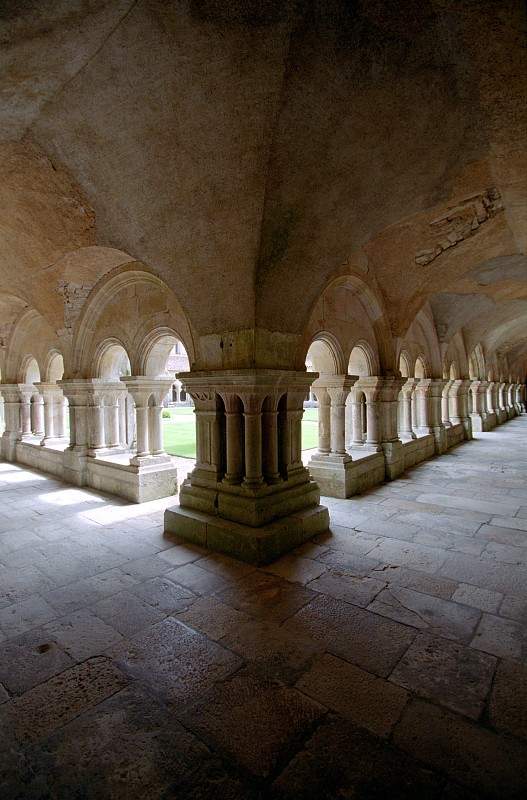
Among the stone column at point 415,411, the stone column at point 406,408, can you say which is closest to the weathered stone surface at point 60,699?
the stone column at point 406,408

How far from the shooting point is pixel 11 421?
867cm

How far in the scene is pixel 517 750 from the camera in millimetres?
1580

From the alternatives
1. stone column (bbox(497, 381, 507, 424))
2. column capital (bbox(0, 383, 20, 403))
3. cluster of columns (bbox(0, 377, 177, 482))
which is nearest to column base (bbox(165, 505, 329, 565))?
cluster of columns (bbox(0, 377, 177, 482))

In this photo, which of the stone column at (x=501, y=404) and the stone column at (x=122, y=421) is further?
the stone column at (x=501, y=404)

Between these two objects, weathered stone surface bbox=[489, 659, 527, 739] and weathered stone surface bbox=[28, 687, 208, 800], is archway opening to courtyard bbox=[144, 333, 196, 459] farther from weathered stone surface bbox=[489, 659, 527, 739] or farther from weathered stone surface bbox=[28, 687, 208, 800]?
weathered stone surface bbox=[489, 659, 527, 739]

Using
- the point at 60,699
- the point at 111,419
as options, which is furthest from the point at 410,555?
the point at 111,419

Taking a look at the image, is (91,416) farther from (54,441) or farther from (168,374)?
(54,441)

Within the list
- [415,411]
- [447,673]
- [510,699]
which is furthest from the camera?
[415,411]

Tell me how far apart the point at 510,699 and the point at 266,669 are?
120 cm

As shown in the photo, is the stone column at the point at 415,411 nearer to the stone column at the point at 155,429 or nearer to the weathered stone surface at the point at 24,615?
the stone column at the point at 155,429

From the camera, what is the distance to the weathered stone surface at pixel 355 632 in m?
2.14

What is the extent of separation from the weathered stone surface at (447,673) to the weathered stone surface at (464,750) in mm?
106

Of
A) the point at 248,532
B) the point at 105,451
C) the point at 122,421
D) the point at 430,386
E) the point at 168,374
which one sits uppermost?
the point at 168,374

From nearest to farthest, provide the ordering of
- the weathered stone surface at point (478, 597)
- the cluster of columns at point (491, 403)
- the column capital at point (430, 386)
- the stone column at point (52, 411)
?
the weathered stone surface at point (478, 597), the stone column at point (52, 411), the column capital at point (430, 386), the cluster of columns at point (491, 403)
